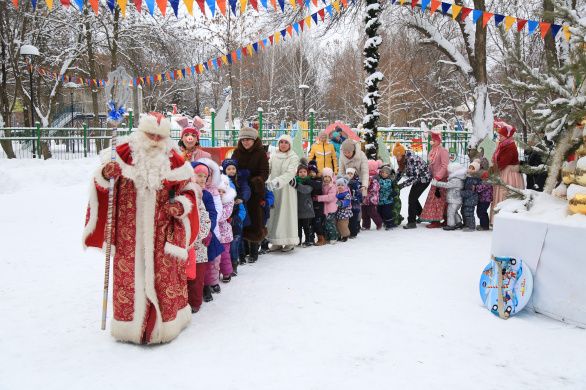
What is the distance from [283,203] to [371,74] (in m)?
4.58

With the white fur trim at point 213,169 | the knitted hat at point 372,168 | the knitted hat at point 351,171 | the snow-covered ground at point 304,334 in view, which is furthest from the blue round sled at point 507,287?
the knitted hat at point 372,168

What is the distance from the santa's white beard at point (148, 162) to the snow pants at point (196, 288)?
114 centimetres

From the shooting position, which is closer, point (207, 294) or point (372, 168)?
point (207, 294)

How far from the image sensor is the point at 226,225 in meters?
5.27

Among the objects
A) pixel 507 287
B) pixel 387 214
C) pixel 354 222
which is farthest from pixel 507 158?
pixel 507 287

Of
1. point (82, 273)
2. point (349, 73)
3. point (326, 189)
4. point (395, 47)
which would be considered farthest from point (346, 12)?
point (349, 73)

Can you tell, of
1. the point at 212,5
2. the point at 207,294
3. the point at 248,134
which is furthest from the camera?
the point at 212,5

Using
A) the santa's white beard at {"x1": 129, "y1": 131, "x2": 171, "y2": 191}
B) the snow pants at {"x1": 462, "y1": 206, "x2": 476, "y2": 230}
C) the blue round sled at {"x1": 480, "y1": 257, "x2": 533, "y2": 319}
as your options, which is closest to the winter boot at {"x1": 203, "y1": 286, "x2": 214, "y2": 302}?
the santa's white beard at {"x1": 129, "y1": 131, "x2": 171, "y2": 191}

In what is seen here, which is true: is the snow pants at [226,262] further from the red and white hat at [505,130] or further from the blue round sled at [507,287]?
the red and white hat at [505,130]

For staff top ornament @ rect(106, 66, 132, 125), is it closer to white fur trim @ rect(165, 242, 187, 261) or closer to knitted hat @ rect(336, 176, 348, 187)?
white fur trim @ rect(165, 242, 187, 261)

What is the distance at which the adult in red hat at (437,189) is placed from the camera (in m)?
8.41

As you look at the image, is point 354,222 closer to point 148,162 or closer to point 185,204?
point 185,204

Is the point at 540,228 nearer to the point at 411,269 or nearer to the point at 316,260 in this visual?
the point at 411,269

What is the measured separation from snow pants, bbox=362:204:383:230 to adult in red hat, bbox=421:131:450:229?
0.89 meters
